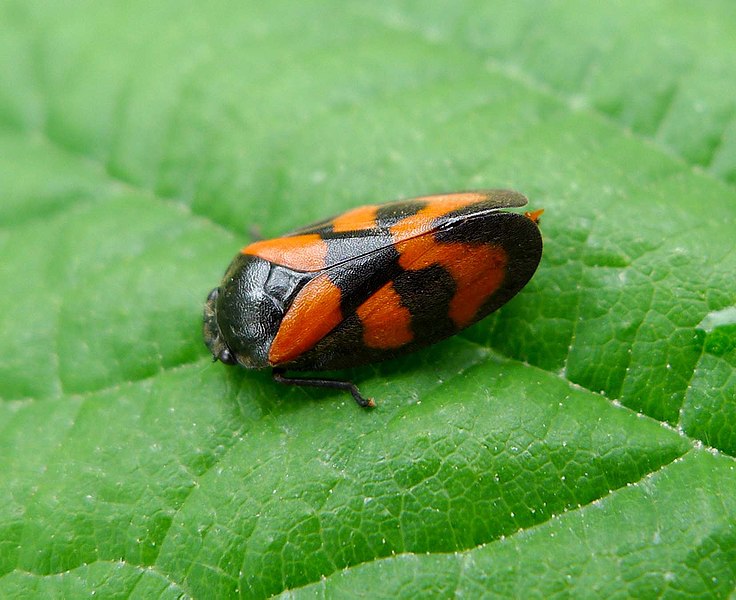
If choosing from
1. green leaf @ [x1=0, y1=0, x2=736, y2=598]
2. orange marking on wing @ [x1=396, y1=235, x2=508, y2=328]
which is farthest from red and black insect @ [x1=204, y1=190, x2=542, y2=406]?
green leaf @ [x1=0, y1=0, x2=736, y2=598]

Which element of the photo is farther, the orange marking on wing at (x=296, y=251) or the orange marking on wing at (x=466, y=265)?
the orange marking on wing at (x=296, y=251)

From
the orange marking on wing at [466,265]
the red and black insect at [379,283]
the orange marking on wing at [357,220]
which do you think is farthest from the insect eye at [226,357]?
the orange marking on wing at [466,265]

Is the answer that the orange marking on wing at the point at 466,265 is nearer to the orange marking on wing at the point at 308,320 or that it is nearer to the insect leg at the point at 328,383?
the orange marking on wing at the point at 308,320

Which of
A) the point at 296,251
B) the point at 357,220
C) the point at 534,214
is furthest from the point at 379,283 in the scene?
the point at 534,214

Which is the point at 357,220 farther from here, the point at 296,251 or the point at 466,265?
the point at 466,265

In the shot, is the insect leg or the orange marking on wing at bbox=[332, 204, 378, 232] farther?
the orange marking on wing at bbox=[332, 204, 378, 232]

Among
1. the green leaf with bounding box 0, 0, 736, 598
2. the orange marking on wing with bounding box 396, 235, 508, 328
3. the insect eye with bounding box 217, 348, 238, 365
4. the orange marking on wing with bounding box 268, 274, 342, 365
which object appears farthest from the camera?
the insect eye with bounding box 217, 348, 238, 365

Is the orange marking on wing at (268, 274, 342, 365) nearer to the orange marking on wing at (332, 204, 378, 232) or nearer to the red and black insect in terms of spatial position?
the red and black insect

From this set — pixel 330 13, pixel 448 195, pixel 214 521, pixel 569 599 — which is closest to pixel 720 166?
pixel 448 195
